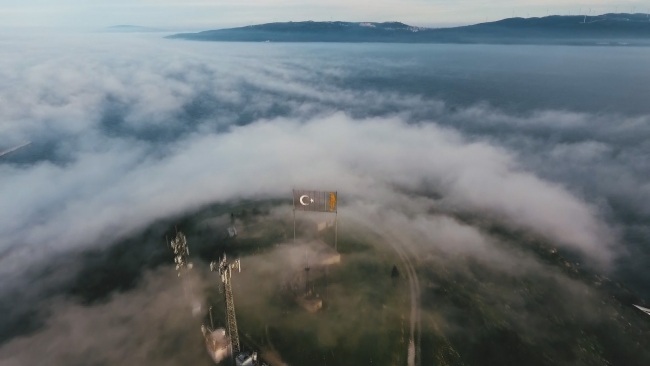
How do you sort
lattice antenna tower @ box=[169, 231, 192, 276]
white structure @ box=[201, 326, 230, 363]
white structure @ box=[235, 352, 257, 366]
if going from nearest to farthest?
1. white structure @ box=[235, 352, 257, 366]
2. white structure @ box=[201, 326, 230, 363]
3. lattice antenna tower @ box=[169, 231, 192, 276]

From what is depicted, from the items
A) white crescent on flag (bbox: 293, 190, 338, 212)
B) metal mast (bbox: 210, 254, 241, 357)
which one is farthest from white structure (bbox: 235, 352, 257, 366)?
white crescent on flag (bbox: 293, 190, 338, 212)

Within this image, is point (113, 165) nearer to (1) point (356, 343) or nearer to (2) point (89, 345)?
(2) point (89, 345)

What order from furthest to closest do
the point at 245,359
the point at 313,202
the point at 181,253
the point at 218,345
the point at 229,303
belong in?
the point at 181,253, the point at 313,202, the point at 218,345, the point at 245,359, the point at 229,303

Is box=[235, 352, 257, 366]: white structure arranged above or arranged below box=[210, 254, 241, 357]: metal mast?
below

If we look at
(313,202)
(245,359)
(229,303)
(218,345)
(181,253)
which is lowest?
(181,253)

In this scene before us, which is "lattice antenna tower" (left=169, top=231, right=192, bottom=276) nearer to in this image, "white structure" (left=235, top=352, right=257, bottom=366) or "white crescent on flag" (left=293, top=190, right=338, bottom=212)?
"white crescent on flag" (left=293, top=190, right=338, bottom=212)

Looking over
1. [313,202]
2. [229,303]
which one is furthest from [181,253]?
[229,303]

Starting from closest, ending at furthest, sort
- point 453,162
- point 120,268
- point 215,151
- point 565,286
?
point 565,286
point 120,268
point 453,162
point 215,151

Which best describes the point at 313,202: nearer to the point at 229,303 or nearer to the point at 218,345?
the point at 229,303

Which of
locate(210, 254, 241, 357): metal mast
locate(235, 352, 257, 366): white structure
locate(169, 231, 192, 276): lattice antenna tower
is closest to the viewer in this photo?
locate(210, 254, 241, 357): metal mast

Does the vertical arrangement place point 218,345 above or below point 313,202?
below

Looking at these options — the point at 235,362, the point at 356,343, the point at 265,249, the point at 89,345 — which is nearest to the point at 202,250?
the point at 265,249
